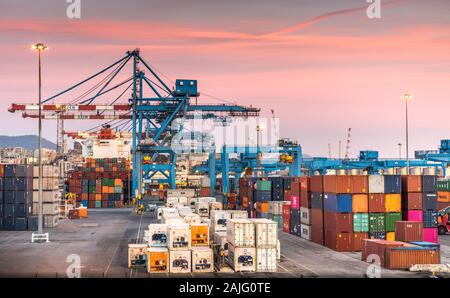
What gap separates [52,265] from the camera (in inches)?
1368

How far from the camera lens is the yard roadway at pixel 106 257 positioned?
3234 centimetres

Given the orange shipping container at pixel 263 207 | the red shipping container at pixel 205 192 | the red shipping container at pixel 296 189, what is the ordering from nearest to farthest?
1. the red shipping container at pixel 296 189
2. the orange shipping container at pixel 263 207
3. the red shipping container at pixel 205 192

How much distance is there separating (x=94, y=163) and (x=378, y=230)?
272ft

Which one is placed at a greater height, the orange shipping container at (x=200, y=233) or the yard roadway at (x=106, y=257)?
the orange shipping container at (x=200, y=233)

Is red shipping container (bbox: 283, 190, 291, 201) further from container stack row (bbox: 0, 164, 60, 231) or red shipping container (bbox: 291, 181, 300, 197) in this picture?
container stack row (bbox: 0, 164, 60, 231)

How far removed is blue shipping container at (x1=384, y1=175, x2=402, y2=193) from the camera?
43.8m

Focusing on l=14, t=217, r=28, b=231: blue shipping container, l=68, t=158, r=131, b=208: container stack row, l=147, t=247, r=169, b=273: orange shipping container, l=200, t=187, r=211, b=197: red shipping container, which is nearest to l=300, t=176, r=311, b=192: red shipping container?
l=147, t=247, r=169, b=273: orange shipping container

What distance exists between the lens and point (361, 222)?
42969 millimetres

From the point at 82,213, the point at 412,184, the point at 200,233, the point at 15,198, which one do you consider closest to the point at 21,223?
the point at 15,198

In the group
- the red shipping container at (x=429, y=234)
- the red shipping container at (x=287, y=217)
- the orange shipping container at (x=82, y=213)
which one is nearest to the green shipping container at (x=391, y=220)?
the red shipping container at (x=429, y=234)

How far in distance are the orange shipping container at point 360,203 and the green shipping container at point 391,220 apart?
1750 mm

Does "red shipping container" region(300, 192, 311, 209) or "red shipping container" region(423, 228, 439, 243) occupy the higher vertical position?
"red shipping container" region(300, 192, 311, 209)

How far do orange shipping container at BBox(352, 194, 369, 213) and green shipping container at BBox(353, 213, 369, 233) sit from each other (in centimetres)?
30

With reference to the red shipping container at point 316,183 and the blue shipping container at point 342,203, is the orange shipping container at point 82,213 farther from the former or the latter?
the blue shipping container at point 342,203
